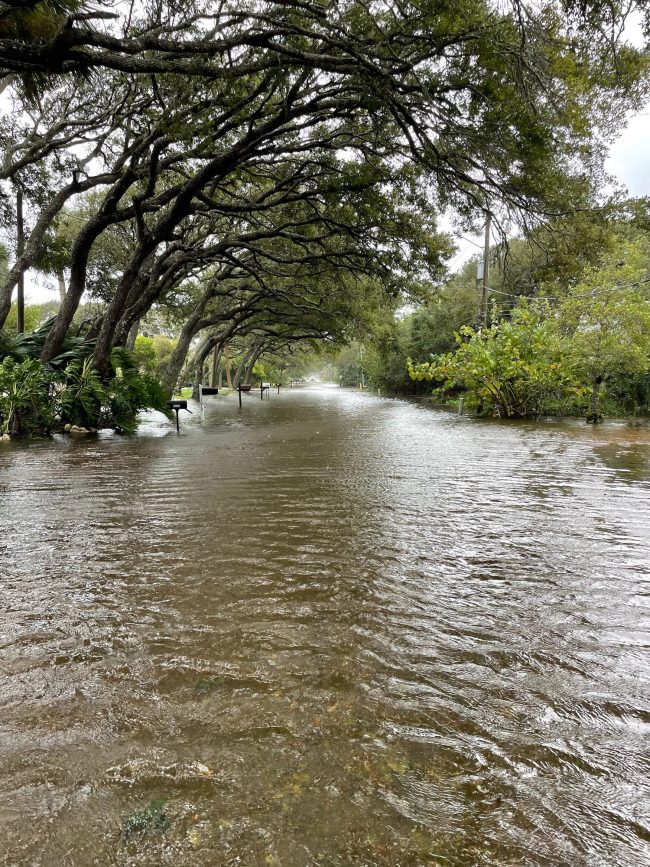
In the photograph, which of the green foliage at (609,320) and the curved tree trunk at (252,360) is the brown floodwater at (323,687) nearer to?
the green foliage at (609,320)

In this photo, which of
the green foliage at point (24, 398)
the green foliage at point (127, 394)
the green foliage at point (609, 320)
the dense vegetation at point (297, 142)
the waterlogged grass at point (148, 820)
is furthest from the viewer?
the green foliage at point (609, 320)

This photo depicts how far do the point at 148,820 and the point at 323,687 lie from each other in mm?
767

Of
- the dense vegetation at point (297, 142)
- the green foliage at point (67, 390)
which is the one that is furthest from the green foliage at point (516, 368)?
the green foliage at point (67, 390)

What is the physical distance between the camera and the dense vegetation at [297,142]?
6.00m

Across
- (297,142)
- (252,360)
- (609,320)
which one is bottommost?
(609,320)

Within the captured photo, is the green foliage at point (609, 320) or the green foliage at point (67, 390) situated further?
the green foliage at point (609, 320)

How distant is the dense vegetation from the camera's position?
19.7 ft

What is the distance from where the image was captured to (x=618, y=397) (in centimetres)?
1855

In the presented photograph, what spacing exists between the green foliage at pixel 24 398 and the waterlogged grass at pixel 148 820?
9.73 metres

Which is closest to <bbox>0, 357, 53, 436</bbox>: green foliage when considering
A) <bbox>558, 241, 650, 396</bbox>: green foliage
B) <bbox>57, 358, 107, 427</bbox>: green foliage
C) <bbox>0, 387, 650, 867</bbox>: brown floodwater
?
<bbox>57, 358, 107, 427</bbox>: green foliage

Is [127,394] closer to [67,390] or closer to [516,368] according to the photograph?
[67,390]

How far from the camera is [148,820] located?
1.35 m

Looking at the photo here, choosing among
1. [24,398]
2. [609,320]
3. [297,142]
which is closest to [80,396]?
[24,398]

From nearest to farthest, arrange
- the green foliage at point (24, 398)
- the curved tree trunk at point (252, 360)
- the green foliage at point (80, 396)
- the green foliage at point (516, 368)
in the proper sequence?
the green foliage at point (24, 398) < the green foliage at point (80, 396) < the green foliage at point (516, 368) < the curved tree trunk at point (252, 360)
